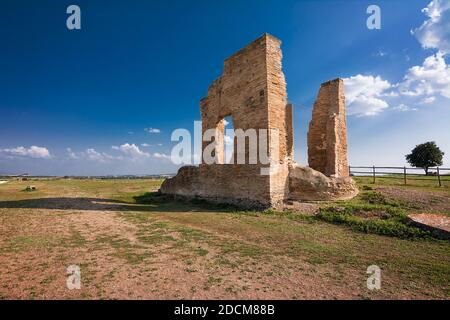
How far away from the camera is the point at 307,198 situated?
33.0 ft

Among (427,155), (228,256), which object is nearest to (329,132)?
(228,256)

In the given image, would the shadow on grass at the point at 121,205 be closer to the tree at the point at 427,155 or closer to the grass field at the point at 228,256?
the grass field at the point at 228,256

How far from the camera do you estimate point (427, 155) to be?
3584cm

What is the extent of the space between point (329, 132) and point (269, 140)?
205 inches

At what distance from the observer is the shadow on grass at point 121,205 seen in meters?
10.7

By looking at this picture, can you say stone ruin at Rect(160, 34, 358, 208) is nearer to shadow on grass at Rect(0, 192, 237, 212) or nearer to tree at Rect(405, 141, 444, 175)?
shadow on grass at Rect(0, 192, 237, 212)

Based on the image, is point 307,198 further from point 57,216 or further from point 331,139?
Result: point 57,216

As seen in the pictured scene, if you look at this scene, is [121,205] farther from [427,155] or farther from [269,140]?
[427,155]

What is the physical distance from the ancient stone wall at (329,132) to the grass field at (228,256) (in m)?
4.86

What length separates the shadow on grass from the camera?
10.7m

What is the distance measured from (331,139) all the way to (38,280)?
13.1m

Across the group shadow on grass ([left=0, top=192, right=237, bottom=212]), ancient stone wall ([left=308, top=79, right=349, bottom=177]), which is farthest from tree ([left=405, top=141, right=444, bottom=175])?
shadow on grass ([left=0, top=192, right=237, bottom=212])

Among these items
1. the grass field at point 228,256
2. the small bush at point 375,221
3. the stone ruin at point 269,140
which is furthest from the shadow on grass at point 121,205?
the small bush at point 375,221
